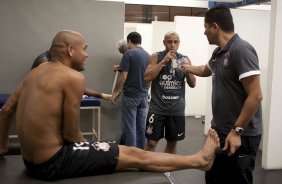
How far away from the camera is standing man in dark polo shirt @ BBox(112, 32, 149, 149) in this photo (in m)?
3.93

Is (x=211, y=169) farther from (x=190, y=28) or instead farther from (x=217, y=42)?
(x=190, y=28)

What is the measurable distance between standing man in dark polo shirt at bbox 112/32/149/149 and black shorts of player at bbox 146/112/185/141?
2.84ft


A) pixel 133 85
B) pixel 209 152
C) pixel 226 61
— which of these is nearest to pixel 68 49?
pixel 226 61

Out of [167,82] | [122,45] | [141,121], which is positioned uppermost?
[122,45]

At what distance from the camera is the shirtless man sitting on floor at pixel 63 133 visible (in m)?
1.90

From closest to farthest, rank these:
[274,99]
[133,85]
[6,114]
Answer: [6,114] < [274,99] < [133,85]

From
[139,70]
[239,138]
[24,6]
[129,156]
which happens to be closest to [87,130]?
[139,70]

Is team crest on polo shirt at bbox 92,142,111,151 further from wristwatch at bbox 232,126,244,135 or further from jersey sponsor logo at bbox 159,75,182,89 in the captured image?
jersey sponsor logo at bbox 159,75,182,89

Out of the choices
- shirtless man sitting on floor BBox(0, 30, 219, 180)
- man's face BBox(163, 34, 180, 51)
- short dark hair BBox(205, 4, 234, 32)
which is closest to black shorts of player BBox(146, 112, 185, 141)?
man's face BBox(163, 34, 180, 51)

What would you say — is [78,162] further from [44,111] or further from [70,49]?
[70,49]

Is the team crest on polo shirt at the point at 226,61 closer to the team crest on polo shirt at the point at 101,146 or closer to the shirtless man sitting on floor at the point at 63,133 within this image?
the shirtless man sitting on floor at the point at 63,133

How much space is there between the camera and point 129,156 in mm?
2080

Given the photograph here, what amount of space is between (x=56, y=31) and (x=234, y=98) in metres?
3.23

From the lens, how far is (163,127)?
3148 mm
